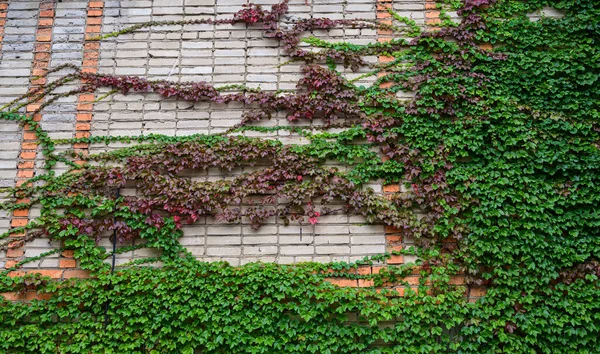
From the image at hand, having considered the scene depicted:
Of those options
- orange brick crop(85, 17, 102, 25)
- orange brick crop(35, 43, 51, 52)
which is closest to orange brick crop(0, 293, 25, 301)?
orange brick crop(35, 43, 51, 52)

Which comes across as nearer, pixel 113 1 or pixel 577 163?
pixel 577 163

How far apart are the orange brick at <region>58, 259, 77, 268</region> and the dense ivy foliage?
0.41 feet

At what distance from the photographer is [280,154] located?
13.7 ft

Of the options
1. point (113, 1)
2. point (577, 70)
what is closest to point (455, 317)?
point (577, 70)

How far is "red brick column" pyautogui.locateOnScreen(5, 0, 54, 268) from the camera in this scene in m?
4.11

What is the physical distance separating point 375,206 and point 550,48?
199 cm

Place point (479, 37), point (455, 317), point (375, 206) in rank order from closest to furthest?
point (455, 317) → point (375, 206) → point (479, 37)

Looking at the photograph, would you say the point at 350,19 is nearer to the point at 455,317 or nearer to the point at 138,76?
the point at 138,76

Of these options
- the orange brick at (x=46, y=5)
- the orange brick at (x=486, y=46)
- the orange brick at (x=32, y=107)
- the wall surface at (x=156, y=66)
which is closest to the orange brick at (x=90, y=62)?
the wall surface at (x=156, y=66)

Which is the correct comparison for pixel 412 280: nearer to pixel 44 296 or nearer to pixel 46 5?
pixel 44 296

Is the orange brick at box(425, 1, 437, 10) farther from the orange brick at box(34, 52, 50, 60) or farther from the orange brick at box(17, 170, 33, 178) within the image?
the orange brick at box(17, 170, 33, 178)

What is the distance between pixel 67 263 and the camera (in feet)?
13.4

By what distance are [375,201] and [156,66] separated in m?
2.19

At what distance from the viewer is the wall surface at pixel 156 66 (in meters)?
4.14
